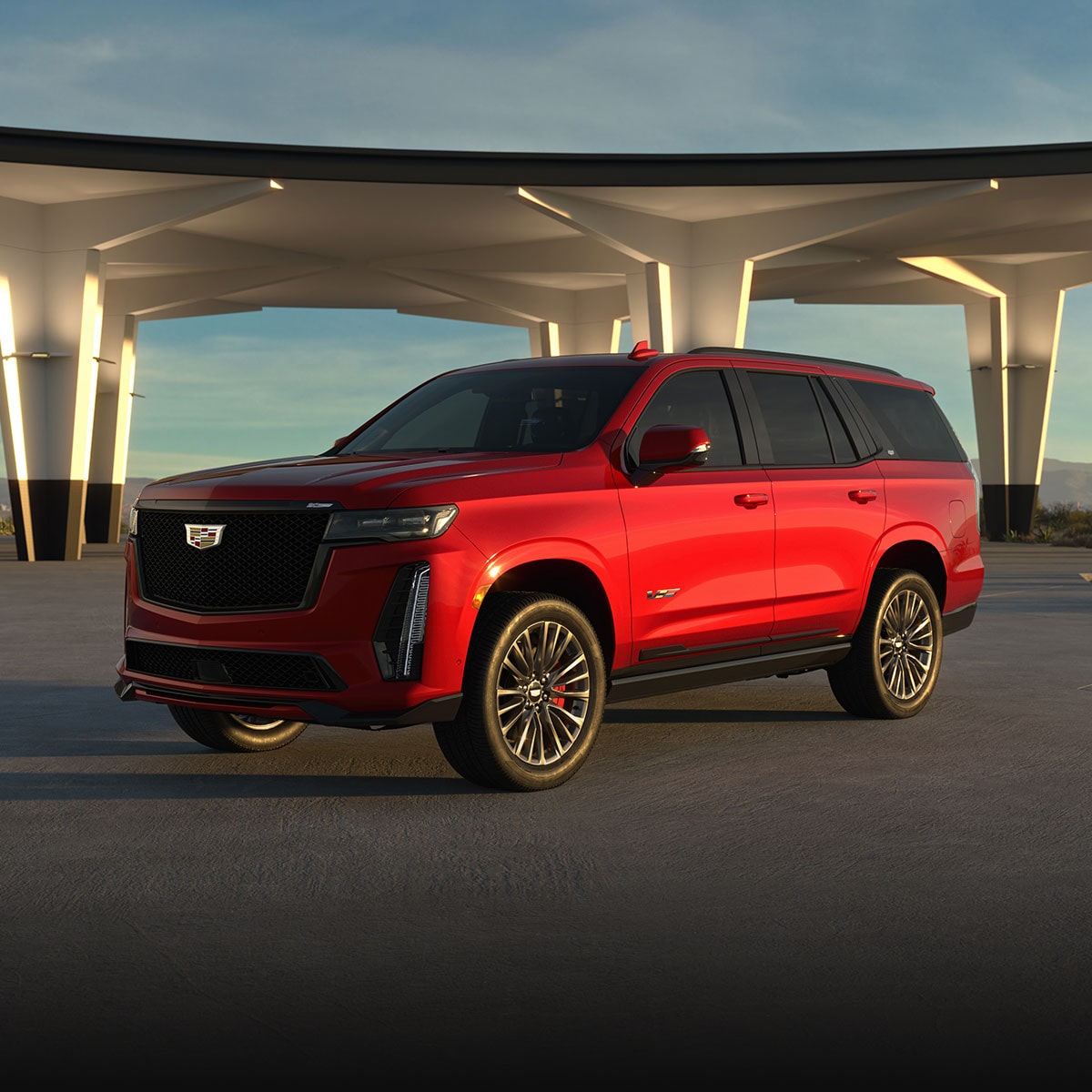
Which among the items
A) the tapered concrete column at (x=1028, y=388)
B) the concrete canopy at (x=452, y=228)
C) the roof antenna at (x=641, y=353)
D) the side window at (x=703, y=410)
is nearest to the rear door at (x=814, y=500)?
the side window at (x=703, y=410)

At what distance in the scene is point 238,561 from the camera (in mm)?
6945

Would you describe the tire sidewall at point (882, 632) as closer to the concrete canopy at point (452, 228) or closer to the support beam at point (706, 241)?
the concrete canopy at point (452, 228)

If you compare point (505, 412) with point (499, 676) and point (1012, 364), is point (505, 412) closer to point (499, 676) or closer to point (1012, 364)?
point (499, 676)

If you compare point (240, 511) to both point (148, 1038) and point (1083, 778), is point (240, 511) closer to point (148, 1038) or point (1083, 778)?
point (148, 1038)

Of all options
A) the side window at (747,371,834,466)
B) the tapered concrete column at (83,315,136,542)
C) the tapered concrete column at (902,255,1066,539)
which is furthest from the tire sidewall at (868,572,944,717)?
the tapered concrete column at (83,315,136,542)

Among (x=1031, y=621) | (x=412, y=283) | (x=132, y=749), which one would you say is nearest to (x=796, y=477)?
(x=132, y=749)

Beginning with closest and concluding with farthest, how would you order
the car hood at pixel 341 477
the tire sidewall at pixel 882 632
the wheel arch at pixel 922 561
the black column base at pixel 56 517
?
the car hood at pixel 341 477, the tire sidewall at pixel 882 632, the wheel arch at pixel 922 561, the black column base at pixel 56 517

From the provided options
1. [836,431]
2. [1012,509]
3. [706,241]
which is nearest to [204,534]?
[836,431]

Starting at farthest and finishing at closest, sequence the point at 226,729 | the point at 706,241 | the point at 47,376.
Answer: the point at 706,241, the point at 47,376, the point at 226,729

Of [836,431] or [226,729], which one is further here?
[836,431]

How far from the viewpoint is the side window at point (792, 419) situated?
28.6ft

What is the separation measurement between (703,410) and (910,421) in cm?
220

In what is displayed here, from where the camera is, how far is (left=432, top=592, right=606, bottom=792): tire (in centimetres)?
679

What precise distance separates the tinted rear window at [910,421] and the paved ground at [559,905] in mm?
1965
